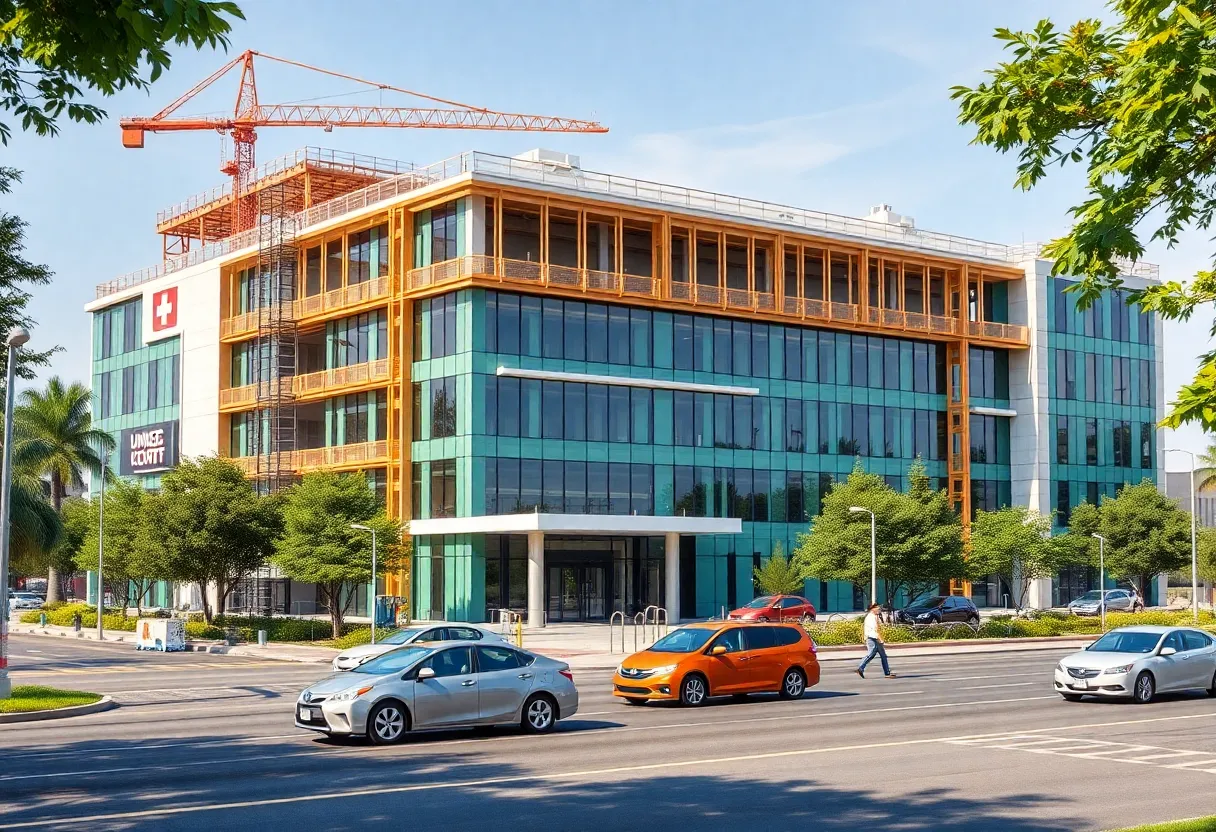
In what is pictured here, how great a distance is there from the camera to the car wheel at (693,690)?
26078 millimetres

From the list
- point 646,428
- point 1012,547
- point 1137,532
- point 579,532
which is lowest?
point 1012,547

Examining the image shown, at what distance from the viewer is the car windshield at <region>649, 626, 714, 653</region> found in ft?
87.6

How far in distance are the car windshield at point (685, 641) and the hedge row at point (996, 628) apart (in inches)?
841

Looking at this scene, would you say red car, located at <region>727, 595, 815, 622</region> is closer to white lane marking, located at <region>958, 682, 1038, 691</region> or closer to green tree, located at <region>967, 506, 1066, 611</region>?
green tree, located at <region>967, 506, 1066, 611</region>

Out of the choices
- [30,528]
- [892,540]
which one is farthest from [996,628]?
[30,528]

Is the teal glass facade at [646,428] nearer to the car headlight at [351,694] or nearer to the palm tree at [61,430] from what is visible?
the palm tree at [61,430]

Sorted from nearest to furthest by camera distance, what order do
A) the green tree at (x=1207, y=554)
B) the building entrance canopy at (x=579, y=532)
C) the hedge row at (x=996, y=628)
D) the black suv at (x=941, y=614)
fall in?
the hedge row at (x=996, y=628) < the black suv at (x=941, y=614) < the building entrance canopy at (x=579, y=532) < the green tree at (x=1207, y=554)

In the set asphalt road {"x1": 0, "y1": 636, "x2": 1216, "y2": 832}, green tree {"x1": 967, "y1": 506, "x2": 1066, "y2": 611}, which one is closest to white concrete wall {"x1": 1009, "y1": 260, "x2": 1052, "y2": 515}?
green tree {"x1": 967, "y1": 506, "x2": 1066, "y2": 611}

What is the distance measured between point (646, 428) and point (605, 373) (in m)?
3.58

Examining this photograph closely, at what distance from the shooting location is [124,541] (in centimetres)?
6138

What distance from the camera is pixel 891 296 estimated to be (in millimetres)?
77312

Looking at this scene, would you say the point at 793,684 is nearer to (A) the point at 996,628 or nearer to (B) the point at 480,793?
A: (B) the point at 480,793

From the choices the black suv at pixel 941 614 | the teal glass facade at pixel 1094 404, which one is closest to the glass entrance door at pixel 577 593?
the black suv at pixel 941 614

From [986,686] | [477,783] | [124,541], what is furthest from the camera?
[124,541]
